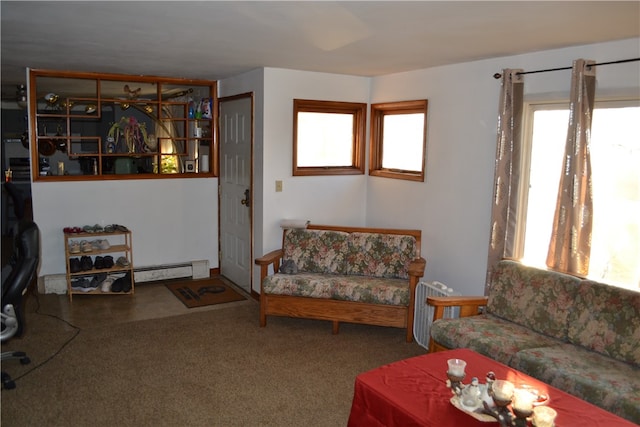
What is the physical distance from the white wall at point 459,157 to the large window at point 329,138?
1.76ft

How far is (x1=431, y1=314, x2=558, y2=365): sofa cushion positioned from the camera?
10.1ft

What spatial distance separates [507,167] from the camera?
378 cm

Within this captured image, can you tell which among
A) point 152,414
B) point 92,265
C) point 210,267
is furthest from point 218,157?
point 152,414

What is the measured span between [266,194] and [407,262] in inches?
57.5

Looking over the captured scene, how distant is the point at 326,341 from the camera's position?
418cm

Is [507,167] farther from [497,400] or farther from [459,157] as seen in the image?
[497,400]

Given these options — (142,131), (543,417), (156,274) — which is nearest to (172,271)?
(156,274)

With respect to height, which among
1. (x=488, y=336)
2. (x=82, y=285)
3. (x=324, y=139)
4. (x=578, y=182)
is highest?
(x=324, y=139)

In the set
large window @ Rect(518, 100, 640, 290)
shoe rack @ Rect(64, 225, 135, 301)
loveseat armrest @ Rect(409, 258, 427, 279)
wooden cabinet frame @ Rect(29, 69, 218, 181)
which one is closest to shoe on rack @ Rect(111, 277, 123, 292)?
shoe rack @ Rect(64, 225, 135, 301)

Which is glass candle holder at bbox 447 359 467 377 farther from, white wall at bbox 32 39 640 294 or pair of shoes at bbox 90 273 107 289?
pair of shoes at bbox 90 273 107 289

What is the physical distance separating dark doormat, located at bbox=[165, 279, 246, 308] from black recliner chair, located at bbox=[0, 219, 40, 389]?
1853 millimetres

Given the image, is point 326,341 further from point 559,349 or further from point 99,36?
point 99,36

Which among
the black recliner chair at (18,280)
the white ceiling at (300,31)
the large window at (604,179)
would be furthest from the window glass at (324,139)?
the black recliner chair at (18,280)

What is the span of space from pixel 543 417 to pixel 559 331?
1397mm
